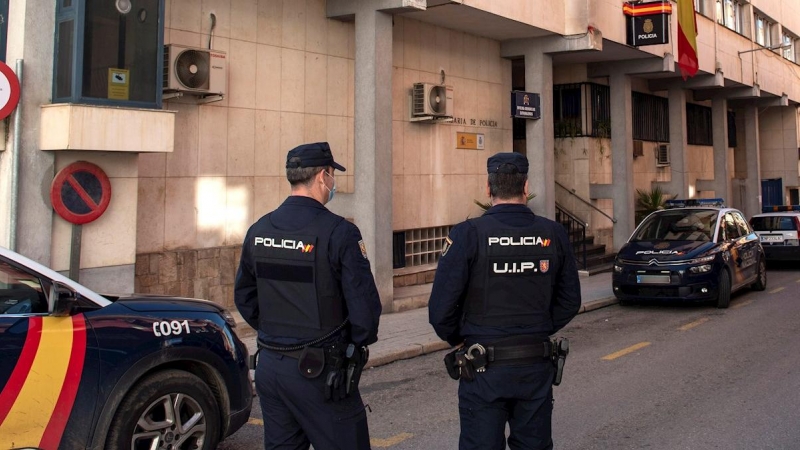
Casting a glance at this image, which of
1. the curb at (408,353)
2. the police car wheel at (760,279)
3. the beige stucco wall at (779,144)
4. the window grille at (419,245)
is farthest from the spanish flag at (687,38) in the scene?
the beige stucco wall at (779,144)

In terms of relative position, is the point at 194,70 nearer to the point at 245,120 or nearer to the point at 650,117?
the point at 245,120

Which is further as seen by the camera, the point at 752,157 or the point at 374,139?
the point at 752,157

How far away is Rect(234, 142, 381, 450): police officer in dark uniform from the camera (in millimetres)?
3461

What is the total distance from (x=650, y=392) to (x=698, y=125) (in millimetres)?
22940

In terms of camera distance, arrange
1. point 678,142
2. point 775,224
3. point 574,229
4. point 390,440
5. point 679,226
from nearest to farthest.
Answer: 1. point 390,440
2. point 679,226
3. point 775,224
4. point 574,229
5. point 678,142

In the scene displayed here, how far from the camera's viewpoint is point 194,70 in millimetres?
10211

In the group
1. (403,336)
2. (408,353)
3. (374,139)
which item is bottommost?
(408,353)

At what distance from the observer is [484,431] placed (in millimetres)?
3621

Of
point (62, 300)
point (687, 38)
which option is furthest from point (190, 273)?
point (687, 38)

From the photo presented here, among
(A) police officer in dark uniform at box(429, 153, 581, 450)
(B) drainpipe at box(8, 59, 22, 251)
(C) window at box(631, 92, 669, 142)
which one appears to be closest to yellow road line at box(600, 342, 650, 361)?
(A) police officer in dark uniform at box(429, 153, 581, 450)

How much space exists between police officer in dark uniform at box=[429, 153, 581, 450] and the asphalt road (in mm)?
2037

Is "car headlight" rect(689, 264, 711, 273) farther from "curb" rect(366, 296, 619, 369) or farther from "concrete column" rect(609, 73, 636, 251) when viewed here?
"concrete column" rect(609, 73, 636, 251)

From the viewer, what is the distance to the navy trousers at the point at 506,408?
364 centimetres

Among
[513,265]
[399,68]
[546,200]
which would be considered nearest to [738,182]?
[546,200]
